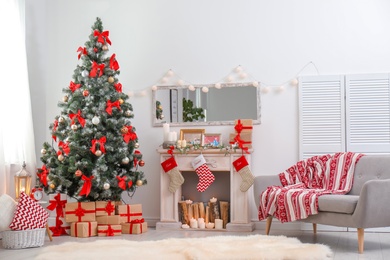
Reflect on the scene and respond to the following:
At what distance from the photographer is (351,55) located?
21.9 ft

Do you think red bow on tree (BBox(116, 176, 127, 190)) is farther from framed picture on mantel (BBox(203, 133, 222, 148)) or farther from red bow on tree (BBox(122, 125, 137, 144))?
framed picture on mantel (BBox(203, 133, 222, 148))

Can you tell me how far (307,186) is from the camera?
618cm

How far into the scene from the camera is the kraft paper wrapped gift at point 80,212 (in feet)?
21.5

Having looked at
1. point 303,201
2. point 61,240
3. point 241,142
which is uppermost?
point 241,142

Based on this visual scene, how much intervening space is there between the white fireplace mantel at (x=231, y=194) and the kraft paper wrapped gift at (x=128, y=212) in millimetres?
375

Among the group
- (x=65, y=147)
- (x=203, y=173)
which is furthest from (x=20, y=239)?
(x=203, y=173)

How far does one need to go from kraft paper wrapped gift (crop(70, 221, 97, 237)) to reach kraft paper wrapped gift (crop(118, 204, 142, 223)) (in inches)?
11.7

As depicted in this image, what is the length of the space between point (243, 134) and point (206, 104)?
0.63m

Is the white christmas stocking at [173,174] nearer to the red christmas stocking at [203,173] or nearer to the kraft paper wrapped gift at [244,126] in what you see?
the red christmas stocking at [203,173]

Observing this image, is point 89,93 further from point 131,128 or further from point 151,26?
point 151,26

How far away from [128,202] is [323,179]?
96.8 inches

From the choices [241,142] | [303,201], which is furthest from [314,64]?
[303,201]

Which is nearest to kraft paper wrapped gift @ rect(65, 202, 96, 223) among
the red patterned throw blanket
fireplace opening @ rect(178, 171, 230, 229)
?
fireplace opening @ rect(178, 171, 230, 229)

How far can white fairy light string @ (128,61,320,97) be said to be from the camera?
22.6 feet
